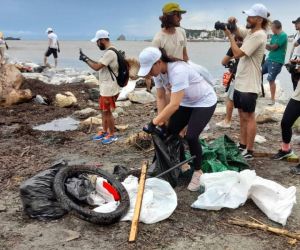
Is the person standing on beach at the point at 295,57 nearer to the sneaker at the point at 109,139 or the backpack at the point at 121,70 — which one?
the backpack at the point at 121,70

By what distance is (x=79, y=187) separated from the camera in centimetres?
415

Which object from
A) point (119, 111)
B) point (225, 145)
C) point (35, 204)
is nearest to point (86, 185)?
point (35, 204)

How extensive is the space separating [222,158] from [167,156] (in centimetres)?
90

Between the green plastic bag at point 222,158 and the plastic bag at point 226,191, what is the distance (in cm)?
44

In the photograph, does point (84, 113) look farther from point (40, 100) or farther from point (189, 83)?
point (189, 83)

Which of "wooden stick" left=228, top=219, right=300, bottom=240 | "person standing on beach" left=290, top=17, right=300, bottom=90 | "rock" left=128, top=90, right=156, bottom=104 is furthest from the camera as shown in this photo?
"rock" left=128, top=90, right=156, bottom=104

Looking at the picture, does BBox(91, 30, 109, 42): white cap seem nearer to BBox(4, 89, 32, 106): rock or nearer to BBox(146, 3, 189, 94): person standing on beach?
BBox(146, 3, 189, 94): person standing on beach

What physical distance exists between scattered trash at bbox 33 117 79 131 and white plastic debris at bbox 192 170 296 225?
4762mm

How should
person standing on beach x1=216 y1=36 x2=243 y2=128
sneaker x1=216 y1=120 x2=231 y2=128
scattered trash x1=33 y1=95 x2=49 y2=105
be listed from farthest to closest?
scattered trash x1=33 y1=95 x2=49 y2=105, sneaker x1=216 y1=120 x2=231 y2=128, person standing on beach x1=216 y1=36 x2=243 y2=128

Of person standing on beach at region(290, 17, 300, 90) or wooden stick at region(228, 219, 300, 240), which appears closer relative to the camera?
wooden stick at region(228, 219, 300, 240)

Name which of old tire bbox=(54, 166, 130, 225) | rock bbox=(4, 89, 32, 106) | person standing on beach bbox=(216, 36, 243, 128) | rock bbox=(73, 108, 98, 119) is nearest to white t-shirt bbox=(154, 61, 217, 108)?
old tire bbox=(54, 166, 130, 225)

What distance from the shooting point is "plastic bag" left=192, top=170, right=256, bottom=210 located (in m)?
4.08

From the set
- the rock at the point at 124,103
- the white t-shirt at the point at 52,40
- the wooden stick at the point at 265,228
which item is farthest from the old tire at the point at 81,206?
the white t-shirt at the point at 52,40

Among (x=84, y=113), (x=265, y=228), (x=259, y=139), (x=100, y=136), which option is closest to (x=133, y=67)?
(x=84, y=113)
